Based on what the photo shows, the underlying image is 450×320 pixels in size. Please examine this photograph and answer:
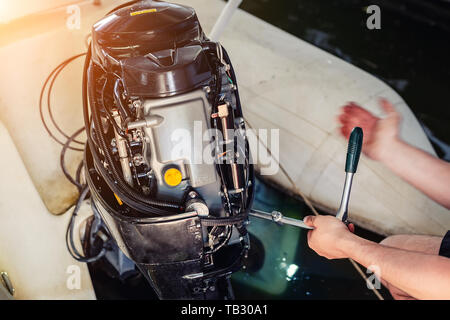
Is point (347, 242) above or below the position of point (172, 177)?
below

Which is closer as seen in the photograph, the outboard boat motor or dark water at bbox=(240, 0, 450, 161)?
the outboard boat motor

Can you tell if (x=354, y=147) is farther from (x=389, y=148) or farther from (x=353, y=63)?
(x=353, y=63)

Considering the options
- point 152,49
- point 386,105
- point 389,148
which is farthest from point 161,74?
point 386,105

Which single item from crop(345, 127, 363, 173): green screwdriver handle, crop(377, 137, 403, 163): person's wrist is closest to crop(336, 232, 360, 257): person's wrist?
crop(345, 127, 363, 173): green screwdriver handle

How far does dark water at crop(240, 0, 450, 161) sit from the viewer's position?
2488mm

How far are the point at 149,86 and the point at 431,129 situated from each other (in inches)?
77.4

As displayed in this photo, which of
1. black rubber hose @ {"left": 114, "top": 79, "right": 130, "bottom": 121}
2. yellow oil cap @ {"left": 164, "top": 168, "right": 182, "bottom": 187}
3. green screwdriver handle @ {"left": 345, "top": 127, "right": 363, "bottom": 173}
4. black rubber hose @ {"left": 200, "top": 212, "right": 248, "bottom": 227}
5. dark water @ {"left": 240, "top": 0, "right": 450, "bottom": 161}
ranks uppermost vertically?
black rubber hose @ {"left": 114, "top": 79, "right": 130, "bottom": 121}

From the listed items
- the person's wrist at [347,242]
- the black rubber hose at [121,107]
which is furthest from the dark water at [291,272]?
the black rubber hose at [121,107]

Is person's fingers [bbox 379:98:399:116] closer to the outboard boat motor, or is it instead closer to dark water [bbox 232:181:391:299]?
dark water [bbox 232:181:391:299]

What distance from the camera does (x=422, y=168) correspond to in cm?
150

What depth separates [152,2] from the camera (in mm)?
1389

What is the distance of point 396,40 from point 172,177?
2753mm

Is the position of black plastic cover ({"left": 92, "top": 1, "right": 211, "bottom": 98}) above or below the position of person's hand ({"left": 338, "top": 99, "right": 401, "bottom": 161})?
above
